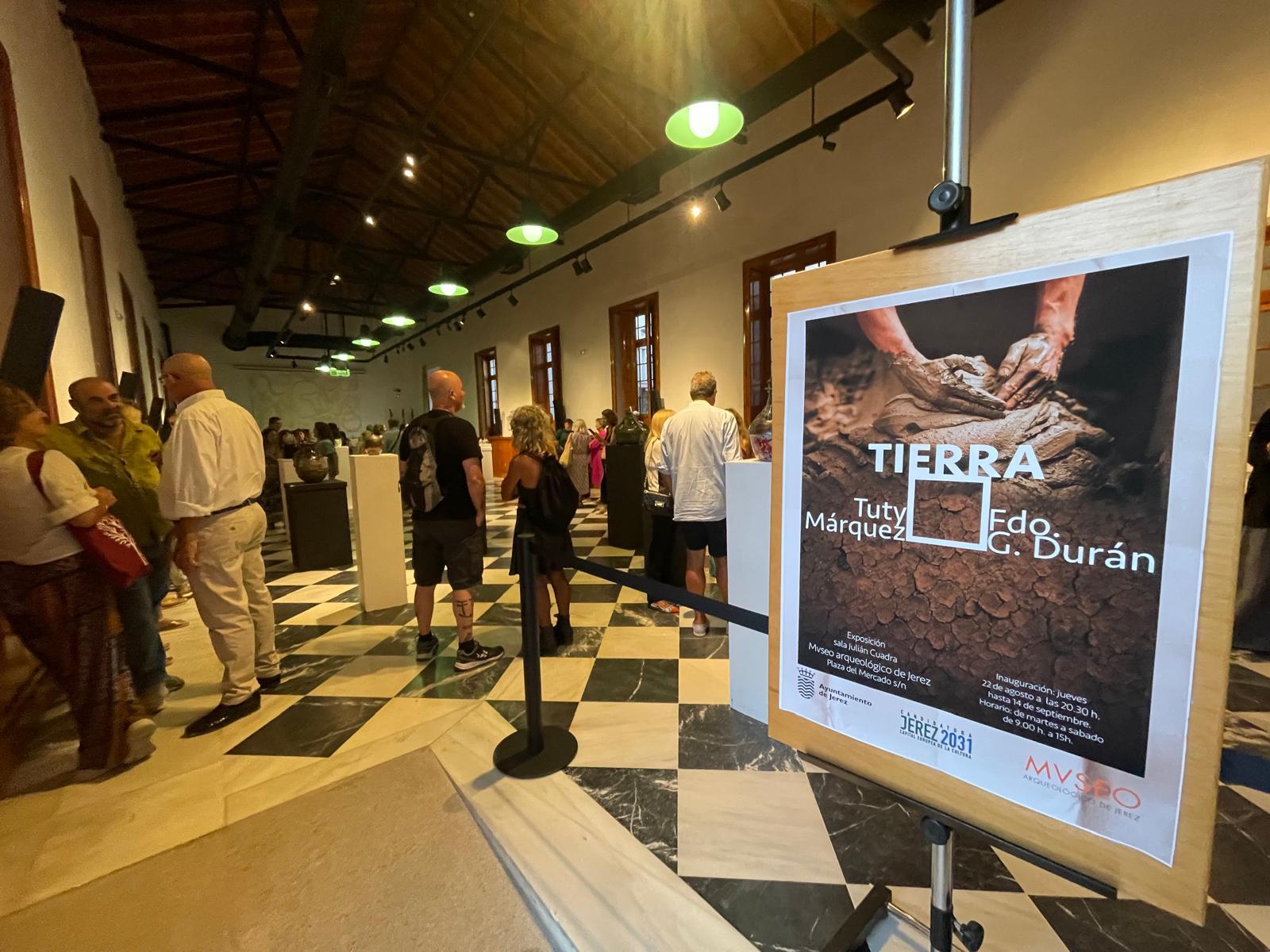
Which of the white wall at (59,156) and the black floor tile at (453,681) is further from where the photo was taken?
the white wall at (59,156)

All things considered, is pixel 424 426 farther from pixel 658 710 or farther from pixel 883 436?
pixel 883 436

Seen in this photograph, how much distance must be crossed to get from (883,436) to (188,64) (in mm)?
7984

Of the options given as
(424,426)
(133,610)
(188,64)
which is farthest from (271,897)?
(188,64)

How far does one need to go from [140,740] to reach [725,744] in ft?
7.96

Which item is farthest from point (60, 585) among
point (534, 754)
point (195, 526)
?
point (534, 754)

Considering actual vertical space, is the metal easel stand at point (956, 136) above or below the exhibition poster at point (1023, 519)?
above

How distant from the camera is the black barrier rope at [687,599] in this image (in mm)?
1140

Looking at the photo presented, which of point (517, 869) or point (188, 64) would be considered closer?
point (517, 869)

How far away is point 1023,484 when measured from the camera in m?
0.65

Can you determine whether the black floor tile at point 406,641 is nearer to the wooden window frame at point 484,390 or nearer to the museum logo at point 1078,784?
the museum logo at point 1078,784

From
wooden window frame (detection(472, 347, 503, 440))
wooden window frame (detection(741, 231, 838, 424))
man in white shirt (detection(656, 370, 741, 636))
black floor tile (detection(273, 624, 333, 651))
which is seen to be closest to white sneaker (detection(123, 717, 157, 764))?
black floor tile (detection(273, 624, 333, 651))

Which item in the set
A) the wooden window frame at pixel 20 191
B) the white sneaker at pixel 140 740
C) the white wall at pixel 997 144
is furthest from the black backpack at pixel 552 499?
the white wall at pixel 997 144

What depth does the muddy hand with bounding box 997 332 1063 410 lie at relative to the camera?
2.05ft

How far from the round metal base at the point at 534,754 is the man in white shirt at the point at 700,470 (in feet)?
3.85
